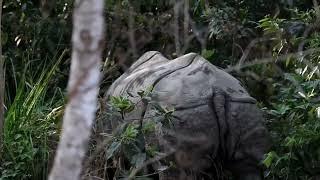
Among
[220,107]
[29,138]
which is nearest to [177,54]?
[29,138]

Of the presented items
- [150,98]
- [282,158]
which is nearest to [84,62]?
[150,98]

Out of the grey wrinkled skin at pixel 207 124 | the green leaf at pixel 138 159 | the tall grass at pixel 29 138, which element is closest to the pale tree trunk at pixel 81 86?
the green leaf at pixel 138 159

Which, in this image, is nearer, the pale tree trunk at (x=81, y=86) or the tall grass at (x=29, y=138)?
the pale tree trunk at (x=81, y=86)

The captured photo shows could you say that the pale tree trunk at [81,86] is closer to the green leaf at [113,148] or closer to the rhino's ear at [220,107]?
the green leaf at [113,148]

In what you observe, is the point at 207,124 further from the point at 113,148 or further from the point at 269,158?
the point at 113,148

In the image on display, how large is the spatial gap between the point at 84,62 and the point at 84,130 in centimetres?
17

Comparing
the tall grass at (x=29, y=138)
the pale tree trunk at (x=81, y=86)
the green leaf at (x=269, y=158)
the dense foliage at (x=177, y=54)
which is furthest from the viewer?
the tall grass at (x=29, y=138)

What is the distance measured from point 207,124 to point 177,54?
1840 mm

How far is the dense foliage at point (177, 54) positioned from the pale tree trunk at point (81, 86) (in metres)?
2.11

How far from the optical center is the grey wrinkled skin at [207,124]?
3.97 metres

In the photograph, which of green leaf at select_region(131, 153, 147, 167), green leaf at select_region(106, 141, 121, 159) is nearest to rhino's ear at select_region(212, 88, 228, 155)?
green leaf at select_region(131, 153, 147, 167)

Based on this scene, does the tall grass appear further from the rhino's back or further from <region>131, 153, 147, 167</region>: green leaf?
<region>131, 153, 147, 167</region>: green leaf

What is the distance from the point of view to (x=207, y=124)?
395cm

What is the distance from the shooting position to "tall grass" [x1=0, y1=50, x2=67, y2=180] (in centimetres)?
466
